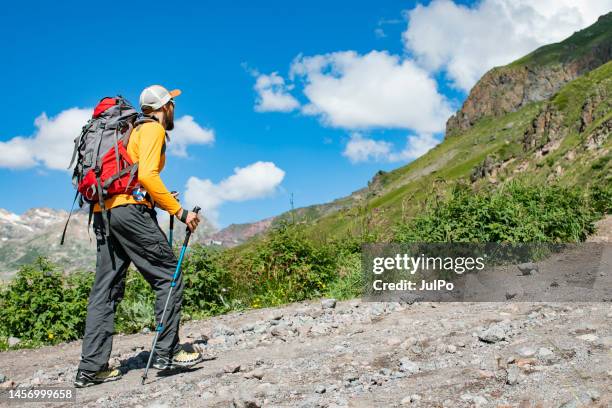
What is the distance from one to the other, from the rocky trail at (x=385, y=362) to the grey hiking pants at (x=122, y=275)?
36 centimetres

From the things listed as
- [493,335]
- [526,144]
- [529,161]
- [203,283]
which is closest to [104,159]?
[493,335]

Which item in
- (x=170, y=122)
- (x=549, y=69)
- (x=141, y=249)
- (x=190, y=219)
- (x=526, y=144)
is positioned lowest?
(x=141, y=249)

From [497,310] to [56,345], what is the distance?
243 inches

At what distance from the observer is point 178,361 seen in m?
5.67

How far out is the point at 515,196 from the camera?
32.3 feet

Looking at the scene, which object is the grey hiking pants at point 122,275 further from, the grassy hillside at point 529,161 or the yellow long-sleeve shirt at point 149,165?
the grassy hillside at point 529,161

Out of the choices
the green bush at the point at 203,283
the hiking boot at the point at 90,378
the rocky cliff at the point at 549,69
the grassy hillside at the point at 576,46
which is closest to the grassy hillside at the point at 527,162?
the green bush at the point at 203,283

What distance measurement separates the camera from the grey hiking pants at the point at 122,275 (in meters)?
5.50

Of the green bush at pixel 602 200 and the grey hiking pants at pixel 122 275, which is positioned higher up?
the green bush at pixel 602 200

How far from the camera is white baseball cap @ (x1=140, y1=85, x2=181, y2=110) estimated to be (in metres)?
5.84

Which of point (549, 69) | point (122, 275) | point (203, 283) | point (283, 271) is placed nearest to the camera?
point (122, 275)

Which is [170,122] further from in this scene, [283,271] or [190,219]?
[283,271]

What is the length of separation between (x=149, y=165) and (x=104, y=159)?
432mm

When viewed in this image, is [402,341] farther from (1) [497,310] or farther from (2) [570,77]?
(2) [570,77]
